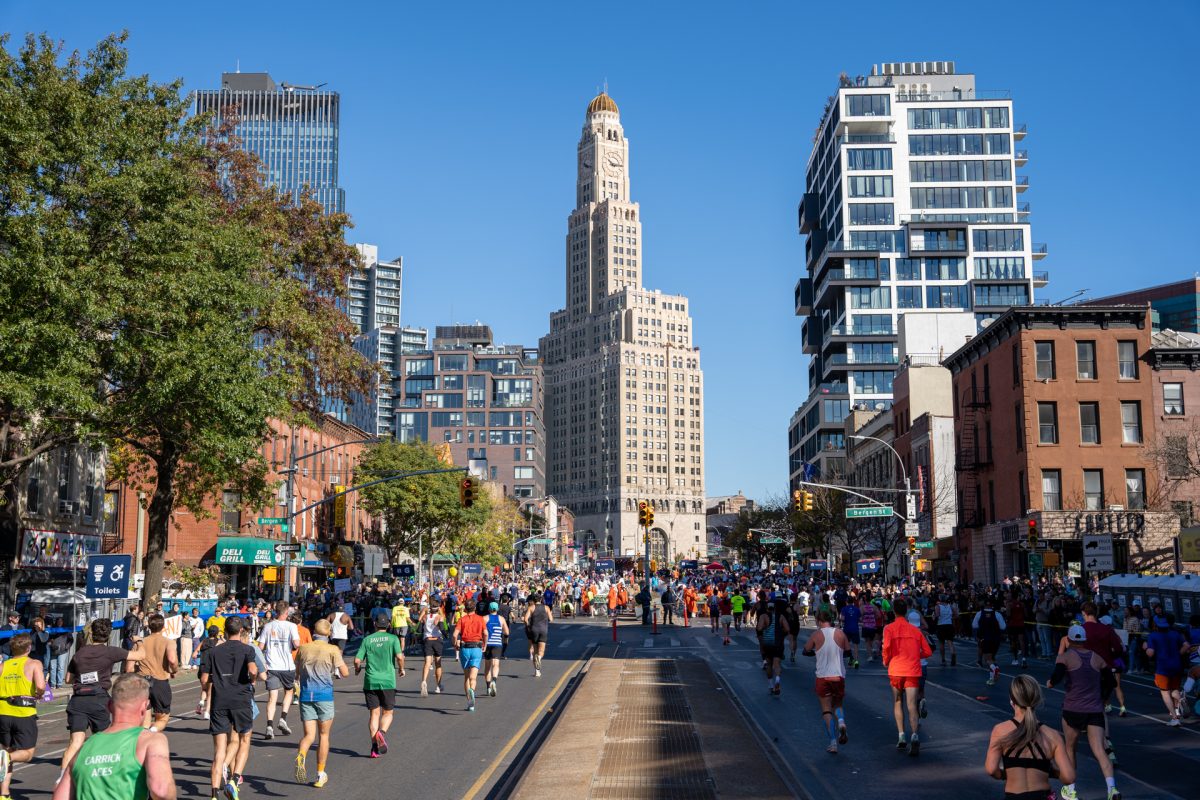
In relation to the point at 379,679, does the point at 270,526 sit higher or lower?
higher

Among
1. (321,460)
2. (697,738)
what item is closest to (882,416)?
(321,460)

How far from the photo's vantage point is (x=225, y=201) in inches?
1502

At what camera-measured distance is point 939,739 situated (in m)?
16.9

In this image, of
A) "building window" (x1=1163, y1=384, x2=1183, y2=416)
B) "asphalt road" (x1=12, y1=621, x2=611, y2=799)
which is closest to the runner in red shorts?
"asphalt road" (x1=12, y1=621, x2=611, y2=799)

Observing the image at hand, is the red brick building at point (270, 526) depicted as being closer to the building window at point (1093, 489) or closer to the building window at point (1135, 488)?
the building window at point (1093, 489)

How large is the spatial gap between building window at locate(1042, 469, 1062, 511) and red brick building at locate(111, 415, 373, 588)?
102ft

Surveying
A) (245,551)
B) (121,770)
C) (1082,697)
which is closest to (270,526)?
(245,551)

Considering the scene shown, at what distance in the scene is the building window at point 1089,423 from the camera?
169 feet

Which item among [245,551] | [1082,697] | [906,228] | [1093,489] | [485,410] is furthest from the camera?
[485,410]

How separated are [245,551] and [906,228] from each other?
268ft

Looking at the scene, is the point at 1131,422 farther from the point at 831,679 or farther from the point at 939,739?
the point at 831,679

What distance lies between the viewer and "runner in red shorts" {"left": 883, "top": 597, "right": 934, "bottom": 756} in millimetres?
15305

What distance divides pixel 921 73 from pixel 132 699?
430 ft

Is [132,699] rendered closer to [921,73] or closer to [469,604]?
[469,604]
